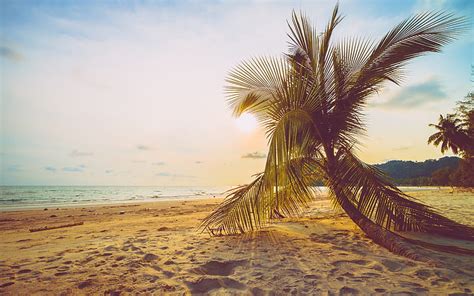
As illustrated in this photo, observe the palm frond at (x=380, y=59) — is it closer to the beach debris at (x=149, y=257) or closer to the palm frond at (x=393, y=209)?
the palm frond at (x=393, y=209)

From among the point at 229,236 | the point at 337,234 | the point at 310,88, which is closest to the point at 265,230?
the point at 229,236

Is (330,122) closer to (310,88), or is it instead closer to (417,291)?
(310,88)

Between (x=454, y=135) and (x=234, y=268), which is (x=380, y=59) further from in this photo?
(x=454, y=135)

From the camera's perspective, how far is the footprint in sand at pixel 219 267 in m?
3.03

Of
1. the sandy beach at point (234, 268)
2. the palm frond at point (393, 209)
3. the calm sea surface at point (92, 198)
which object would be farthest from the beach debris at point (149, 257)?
the palm frond at point (393, 209)

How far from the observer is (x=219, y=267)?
3160 millimetres

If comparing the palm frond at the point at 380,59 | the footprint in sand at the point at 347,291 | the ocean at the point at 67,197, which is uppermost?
A: the palm frond at the point at 380,59

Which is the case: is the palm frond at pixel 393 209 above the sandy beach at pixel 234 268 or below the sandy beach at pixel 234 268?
above

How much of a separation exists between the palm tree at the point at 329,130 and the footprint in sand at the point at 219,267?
4.47ft

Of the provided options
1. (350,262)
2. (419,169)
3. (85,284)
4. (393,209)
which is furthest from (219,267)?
(419,169)

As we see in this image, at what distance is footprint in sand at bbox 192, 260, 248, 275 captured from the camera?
303 cm

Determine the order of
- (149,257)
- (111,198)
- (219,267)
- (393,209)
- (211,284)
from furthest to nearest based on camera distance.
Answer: (111,198) → (393,209) → (149,257) → (219,267) → (211,284)

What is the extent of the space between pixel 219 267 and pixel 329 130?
10.8 ft

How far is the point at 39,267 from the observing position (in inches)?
131
